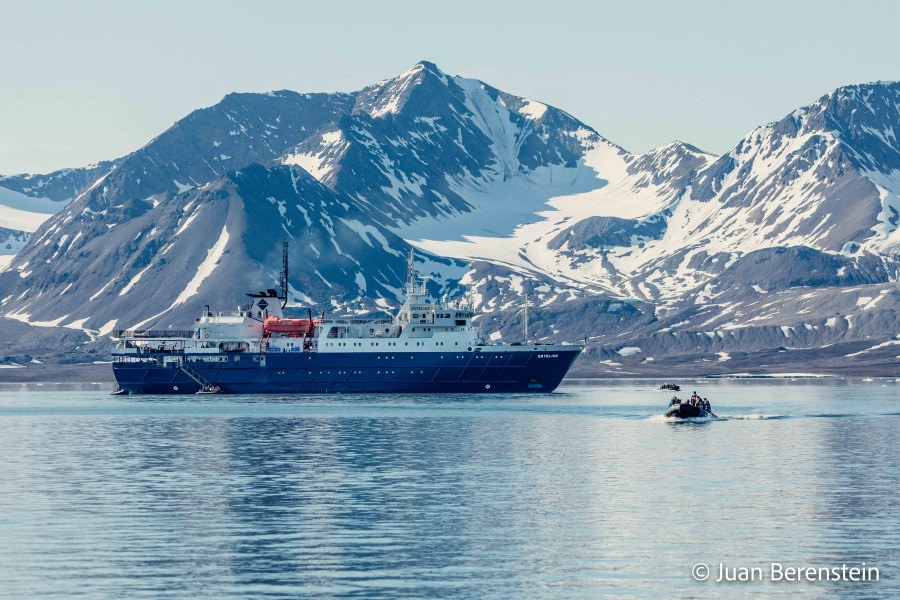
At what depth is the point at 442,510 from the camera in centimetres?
6425

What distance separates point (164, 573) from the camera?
162 feet

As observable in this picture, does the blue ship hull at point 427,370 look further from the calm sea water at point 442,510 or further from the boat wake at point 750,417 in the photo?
the calm sea water at point 442,510

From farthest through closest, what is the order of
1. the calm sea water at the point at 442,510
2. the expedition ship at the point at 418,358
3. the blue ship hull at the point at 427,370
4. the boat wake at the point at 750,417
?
→ 1. the blue ship hull at the point at 427,370
2. the expedition ship at the point at 418,358
3. the boat wake at the point at 750,417
4. the calm sea water at the point at 442,510

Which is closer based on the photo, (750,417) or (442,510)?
(442,510)

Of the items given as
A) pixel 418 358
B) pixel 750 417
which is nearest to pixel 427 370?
pixel 418 358

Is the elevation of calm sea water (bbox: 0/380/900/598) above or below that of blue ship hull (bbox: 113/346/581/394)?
below

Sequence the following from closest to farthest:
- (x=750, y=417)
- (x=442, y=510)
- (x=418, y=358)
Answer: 1. (x=442, y=510)
2. (x=750, y=417)
3. (x=418, y=358)

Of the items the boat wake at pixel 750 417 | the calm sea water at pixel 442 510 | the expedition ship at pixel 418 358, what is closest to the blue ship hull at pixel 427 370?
the expedition ship at pixel 418 358

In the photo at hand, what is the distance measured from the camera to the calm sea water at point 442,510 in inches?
1891

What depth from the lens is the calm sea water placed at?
158ft

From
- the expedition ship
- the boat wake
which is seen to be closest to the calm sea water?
the boat wake

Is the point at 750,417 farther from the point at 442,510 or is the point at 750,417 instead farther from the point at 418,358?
the point at 442,510

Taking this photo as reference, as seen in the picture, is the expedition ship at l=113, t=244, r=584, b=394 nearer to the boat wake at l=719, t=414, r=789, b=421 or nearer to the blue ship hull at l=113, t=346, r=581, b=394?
the blue ship hull at l=113, t=346, r=581, b=394

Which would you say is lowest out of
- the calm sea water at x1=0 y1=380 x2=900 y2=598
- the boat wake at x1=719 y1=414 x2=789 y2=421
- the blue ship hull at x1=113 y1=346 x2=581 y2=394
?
the calm sea water at x1=0 y1=380 x2=900 y2=598
